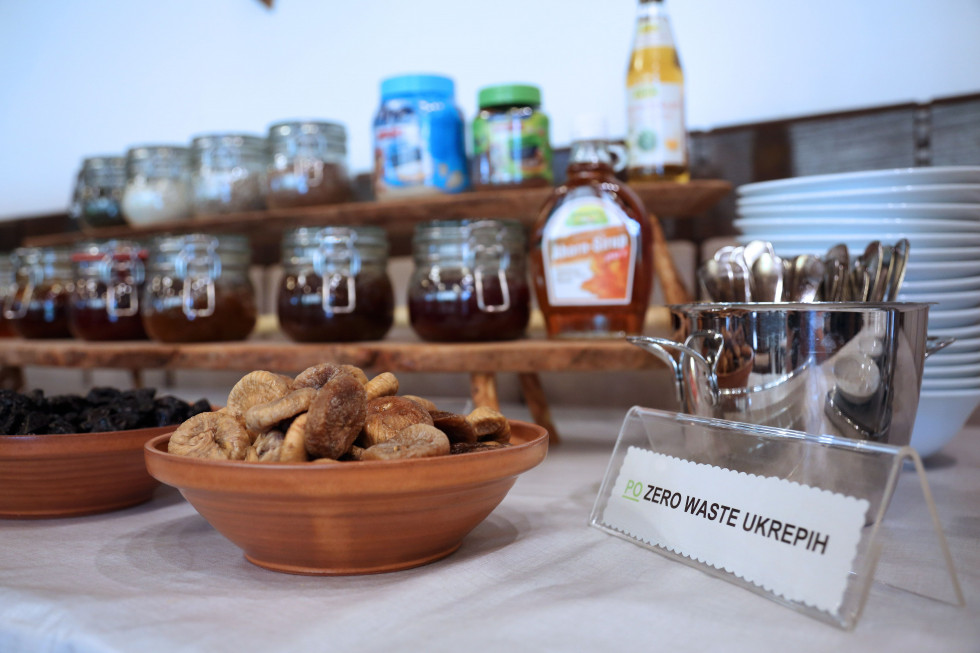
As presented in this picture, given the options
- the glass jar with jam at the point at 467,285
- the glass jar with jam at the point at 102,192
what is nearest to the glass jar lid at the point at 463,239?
the glass jar with jam at the point at 467,285

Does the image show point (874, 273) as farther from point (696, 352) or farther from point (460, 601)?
point (460, 601)

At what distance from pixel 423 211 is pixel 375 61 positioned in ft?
1.59

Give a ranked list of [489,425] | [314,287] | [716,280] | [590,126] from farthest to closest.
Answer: [314,287] → [590,126] → [716,280] → [489,425]

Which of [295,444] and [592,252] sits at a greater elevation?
[592,252]

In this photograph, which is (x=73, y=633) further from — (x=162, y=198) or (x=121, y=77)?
(x=121, y=77)

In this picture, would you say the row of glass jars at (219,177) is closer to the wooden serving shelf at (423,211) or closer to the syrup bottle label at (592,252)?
the wooden serving shelf at (423,211)

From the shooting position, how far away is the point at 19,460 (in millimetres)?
598

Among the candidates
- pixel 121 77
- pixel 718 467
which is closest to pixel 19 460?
pixel 718 467

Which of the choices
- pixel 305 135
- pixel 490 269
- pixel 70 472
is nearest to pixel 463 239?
pixel 490 269

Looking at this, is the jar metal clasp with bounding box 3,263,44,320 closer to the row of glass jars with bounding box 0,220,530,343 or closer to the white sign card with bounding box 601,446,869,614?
the row of glass jars with bounding box 0,220,530,343

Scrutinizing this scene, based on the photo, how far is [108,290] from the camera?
112cm

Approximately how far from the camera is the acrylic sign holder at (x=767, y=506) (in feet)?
1.32

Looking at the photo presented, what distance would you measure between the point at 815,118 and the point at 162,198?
0.96m

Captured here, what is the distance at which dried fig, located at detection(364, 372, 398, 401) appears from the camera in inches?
21.6
